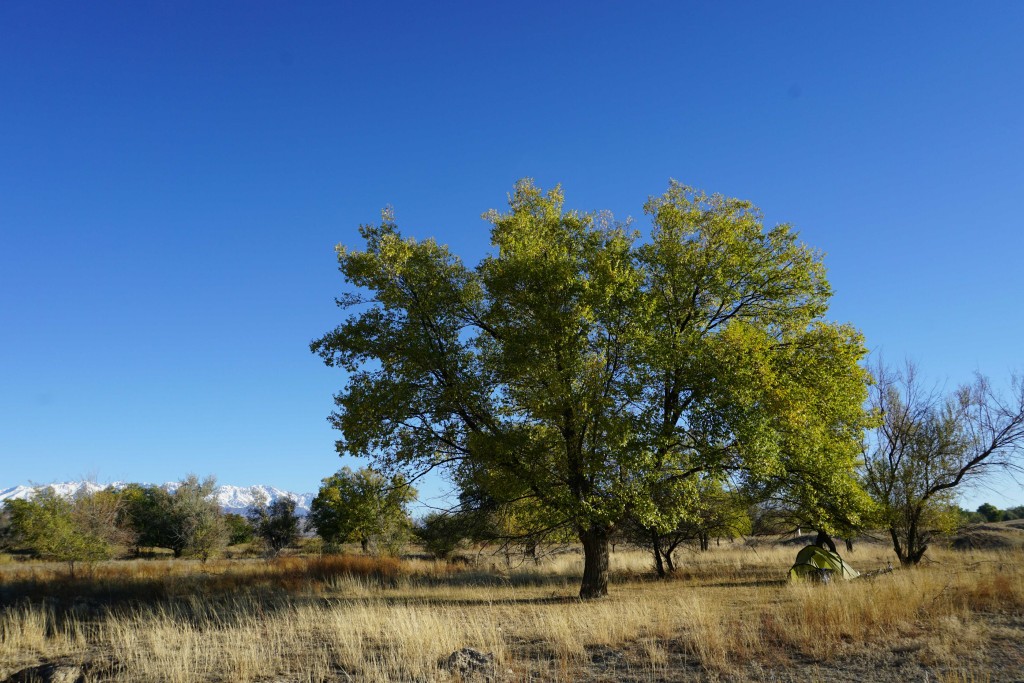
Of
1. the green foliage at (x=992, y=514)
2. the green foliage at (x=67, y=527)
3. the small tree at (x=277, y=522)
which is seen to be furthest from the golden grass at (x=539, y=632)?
the green foliage at (x=992, y=514)

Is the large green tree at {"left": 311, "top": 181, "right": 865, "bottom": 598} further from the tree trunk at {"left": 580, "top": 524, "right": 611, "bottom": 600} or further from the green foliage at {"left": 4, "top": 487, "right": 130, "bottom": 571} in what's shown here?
the green foliage at {"left": 4, "top": 487, "right": 130, "bottom": 571}

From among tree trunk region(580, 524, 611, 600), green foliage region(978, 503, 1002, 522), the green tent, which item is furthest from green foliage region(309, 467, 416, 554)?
green foliage region(978, 503, 1002, 522)

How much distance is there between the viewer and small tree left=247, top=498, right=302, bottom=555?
59.3m

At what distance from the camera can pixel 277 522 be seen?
5950 centimetres

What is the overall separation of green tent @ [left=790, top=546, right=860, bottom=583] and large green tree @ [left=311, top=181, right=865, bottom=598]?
593cm

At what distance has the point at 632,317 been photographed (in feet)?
54.6

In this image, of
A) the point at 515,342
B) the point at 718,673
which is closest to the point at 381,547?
the point at 515,342

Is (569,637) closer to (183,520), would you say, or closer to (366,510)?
(366,510)

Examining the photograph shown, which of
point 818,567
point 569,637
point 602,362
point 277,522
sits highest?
point 602,362

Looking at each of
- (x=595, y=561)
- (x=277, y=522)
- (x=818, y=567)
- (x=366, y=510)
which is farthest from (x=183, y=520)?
(x=818, y=567)

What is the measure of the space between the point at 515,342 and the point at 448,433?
377 centimetres

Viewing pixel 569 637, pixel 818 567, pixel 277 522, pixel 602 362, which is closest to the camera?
pixel 569 637

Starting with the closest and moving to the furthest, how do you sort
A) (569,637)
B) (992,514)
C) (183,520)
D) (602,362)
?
(569,637), (602,362), (183,520), (992,514)

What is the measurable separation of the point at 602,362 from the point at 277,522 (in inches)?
2088
